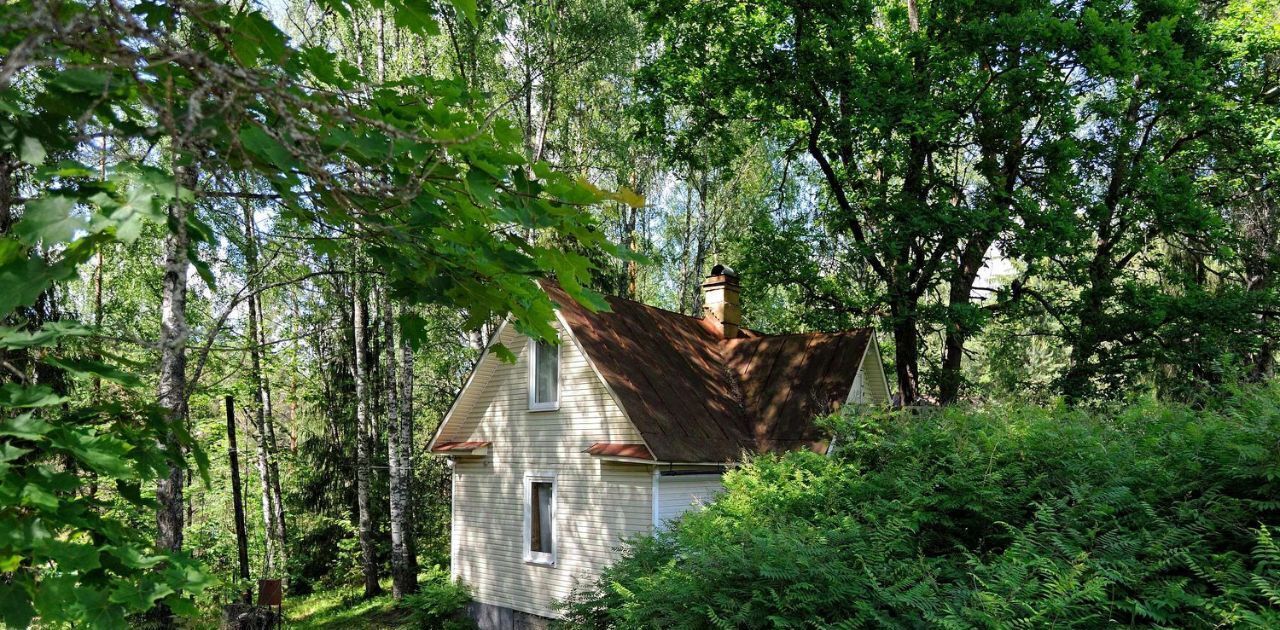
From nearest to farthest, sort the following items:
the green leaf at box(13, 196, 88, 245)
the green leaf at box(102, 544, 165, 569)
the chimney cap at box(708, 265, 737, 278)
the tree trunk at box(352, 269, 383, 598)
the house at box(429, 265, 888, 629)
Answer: the green leaf at box(13, 196, 88, 245)
the green leaf at box(102, 544, 165, 569)
the house at box(429, 265, 888, 629)
the chimney cap at box(708, 265, 737, 278)
the tree trunk at box(352, 269, 383, 598)

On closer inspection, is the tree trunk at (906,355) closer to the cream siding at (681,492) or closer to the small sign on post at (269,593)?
the cream siding at (681,492)

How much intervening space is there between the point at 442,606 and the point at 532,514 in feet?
8.65

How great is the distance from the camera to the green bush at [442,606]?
14.3 m

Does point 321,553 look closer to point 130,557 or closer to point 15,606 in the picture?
point 15,606

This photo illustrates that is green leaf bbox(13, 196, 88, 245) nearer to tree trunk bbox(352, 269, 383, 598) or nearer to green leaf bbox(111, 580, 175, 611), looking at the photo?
green leaf bbox(111, 580, 175, 611)

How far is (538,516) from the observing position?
13.8 m

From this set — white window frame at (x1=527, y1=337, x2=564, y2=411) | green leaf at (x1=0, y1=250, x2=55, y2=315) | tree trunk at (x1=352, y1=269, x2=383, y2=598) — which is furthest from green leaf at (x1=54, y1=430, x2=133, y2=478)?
tree trunk at (x1=352, y1=269, x2=383, y2=598)

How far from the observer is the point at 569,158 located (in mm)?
20016

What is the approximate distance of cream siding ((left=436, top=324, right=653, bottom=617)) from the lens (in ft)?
41.0

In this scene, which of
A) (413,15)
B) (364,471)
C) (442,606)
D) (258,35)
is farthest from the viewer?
(364,471)

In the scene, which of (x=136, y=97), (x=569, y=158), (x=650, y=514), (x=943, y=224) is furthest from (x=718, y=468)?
(x=136, y=97)

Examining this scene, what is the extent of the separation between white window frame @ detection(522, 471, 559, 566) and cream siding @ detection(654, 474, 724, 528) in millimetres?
2203

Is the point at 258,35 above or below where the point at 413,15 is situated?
below

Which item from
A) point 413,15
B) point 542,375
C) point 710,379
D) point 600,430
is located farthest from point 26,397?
point 710,379
